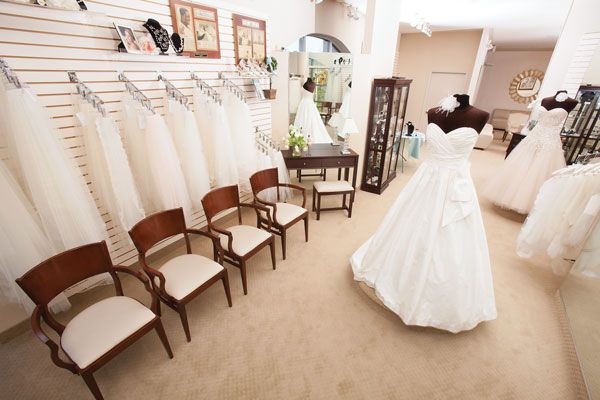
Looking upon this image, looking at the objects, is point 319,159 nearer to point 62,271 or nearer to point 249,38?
point 249,38

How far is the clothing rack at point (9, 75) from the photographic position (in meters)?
1.51

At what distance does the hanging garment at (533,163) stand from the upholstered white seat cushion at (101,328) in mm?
4473

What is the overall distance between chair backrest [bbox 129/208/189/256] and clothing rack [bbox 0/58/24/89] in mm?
1037

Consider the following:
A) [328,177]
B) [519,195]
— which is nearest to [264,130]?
[328,177]

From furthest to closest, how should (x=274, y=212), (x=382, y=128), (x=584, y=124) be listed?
(x=382, y=128) → (x=584, y=124) → (x=274, y=212)

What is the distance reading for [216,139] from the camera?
2.68 m

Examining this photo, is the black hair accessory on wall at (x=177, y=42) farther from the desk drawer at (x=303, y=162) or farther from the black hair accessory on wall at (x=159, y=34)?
the desk drawer at (x=303, y=162)

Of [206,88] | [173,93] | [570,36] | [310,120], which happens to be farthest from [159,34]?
[570,36]

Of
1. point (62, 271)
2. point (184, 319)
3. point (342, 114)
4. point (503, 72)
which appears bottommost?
point (184, 319)

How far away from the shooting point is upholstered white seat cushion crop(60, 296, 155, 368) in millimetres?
1354

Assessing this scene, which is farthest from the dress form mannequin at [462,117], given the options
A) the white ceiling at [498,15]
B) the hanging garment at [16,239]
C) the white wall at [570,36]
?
the white wall at [570,36]

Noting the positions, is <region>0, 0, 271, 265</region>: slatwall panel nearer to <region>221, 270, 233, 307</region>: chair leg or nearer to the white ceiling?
<region>221, 270, 233, 307</region>: chair leg

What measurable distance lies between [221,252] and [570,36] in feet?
20.9

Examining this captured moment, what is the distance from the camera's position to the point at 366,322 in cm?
204
